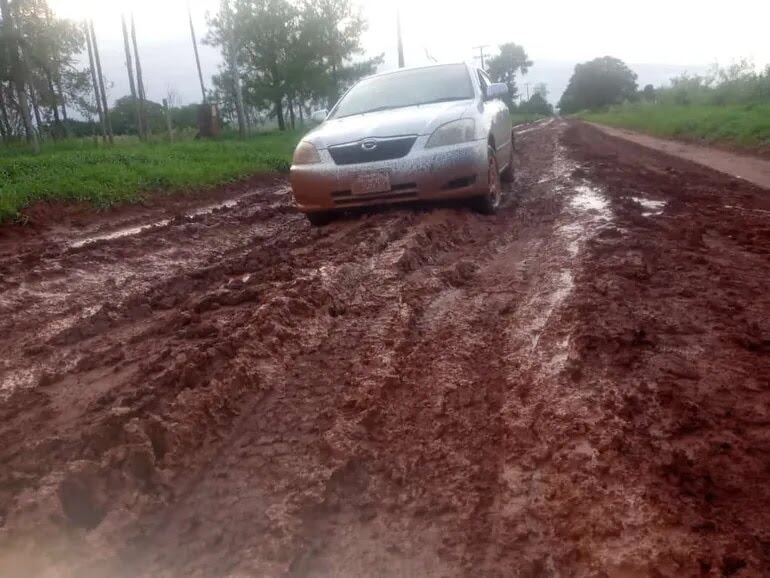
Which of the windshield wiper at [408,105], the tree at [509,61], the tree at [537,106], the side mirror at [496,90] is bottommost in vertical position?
the windshield wiper at [408,105]

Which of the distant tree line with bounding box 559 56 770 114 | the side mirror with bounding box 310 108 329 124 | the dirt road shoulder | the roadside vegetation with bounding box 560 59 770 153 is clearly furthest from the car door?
the distant tree line with bounding box 559 56 770 114

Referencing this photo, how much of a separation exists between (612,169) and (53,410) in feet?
30.2

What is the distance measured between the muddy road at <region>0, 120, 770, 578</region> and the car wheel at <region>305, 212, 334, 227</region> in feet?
4.74

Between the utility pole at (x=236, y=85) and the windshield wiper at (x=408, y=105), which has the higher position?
the utility pole at (x=236, y=85)

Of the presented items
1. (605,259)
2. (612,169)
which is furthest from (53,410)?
(612,169)

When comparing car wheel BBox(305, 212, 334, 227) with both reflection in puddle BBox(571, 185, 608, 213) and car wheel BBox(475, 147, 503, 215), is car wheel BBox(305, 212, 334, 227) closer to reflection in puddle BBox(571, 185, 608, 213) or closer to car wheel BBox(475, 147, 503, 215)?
car wheel BBox(475, 147, 503, 215)

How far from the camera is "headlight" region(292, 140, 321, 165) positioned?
257 inches

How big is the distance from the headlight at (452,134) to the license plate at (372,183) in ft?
1.59

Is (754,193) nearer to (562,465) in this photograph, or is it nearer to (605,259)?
(605,259)

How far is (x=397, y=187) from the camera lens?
20.7ft

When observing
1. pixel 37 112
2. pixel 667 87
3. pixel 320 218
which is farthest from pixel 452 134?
pixel 667 87

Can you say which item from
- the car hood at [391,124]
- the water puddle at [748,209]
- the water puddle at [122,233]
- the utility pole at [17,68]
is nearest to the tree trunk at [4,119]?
the utility pole at [17,68]

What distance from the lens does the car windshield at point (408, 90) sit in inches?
292

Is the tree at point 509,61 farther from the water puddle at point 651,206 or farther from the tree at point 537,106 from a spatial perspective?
the water puddle at point 651,206
